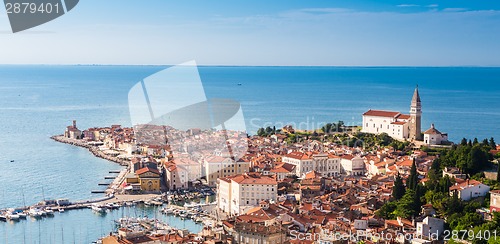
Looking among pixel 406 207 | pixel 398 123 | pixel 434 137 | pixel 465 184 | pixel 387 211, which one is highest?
pixel 398 123

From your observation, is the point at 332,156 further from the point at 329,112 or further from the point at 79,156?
the point at 329,112

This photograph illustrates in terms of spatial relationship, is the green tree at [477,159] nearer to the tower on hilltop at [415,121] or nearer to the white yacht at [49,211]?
the tower on hilltop at [415,121]

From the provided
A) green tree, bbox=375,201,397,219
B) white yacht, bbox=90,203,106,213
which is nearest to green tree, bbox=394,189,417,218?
green tree, bbox=375,201,397,219

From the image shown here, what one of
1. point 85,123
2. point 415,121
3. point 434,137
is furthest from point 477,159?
point 85,123

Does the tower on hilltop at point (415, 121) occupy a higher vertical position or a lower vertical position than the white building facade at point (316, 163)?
higher

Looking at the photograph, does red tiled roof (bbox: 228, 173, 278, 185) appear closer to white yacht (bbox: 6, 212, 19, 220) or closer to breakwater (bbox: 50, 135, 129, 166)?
white yacht (bbox: 6, 212, 19, 220)

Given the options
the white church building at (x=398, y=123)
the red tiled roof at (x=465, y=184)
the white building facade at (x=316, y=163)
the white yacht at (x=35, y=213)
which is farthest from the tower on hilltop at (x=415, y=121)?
the white yacht at (x=35, y=213)

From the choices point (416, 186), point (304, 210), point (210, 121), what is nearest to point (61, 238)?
point (304, 210)

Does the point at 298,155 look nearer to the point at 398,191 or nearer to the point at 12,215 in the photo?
the point at 398,191
